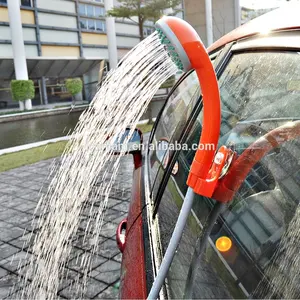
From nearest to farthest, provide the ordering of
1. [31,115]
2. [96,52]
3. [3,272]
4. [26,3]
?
[3,272], [31,115], [26,3], [96,52]

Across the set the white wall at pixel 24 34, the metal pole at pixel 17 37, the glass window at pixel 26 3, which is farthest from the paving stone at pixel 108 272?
the glass window at pixel 26 3

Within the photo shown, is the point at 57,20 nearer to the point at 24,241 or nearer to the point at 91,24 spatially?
the point at 91,24

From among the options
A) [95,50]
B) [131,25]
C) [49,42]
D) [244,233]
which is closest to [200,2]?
[131,25]

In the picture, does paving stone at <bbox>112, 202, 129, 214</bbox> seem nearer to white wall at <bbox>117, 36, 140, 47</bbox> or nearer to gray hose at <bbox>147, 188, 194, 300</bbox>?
gray hose at <bbox>147, 188, 194, 300</bbox>

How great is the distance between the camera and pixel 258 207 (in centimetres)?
108

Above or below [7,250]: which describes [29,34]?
above

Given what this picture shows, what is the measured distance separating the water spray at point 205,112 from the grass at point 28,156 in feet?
23.2

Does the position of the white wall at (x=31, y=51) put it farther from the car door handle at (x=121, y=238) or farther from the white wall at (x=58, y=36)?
the car door handle at (x=121, y=238)

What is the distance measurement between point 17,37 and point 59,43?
4.20 meters

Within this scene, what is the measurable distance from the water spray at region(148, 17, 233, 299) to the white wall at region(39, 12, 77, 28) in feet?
77.3

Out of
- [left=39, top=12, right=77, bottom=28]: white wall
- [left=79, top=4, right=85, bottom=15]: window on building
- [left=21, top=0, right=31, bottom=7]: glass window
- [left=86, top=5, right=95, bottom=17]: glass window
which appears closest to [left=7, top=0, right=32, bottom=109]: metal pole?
[left=21, top=0, right=31, bottom=7]: glass window

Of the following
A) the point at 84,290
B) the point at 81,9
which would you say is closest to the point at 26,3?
the point at 81,9

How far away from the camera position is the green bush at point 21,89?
20.0 metres

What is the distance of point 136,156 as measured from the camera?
2.80m
